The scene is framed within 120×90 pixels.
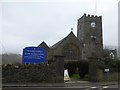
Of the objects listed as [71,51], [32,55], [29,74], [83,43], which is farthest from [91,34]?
[29,74]

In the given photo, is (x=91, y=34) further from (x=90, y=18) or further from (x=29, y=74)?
(x=29, y=74)

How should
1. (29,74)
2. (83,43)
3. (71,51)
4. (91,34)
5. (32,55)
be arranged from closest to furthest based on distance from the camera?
1. (29,74)
2. (32,55)
3. (71,51)
4. (83,43)
5. (91,34)

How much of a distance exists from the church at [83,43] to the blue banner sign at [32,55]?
41961 millimetres

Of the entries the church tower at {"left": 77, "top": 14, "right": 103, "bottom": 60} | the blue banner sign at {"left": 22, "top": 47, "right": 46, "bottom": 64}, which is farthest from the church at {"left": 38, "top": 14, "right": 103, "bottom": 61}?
the blue banner sign at {"left": 22, "top": 47, "right": 46, "bottom": 64}

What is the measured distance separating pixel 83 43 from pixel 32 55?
169 ft

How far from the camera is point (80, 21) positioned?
8612cm

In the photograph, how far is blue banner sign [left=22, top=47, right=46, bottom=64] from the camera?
1115 inches

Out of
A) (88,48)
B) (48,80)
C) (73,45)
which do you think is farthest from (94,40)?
(48,80)

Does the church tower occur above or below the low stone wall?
above

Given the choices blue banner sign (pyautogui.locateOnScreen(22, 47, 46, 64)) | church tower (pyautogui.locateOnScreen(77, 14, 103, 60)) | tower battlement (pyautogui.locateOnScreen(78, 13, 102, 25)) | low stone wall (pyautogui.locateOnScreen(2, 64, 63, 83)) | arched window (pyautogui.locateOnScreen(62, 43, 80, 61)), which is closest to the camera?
low stone wall (pyautogui.locateOnScreen(2, 64, 63, 83))

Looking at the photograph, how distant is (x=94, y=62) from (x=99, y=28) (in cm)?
Result: 5208

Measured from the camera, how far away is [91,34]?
8062 centimetres

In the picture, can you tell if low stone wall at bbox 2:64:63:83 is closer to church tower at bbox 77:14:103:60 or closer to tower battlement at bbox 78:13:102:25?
church tower at bbox 77:14:103:60

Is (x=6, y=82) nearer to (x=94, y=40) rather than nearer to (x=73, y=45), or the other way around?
(x=73, y=45)
